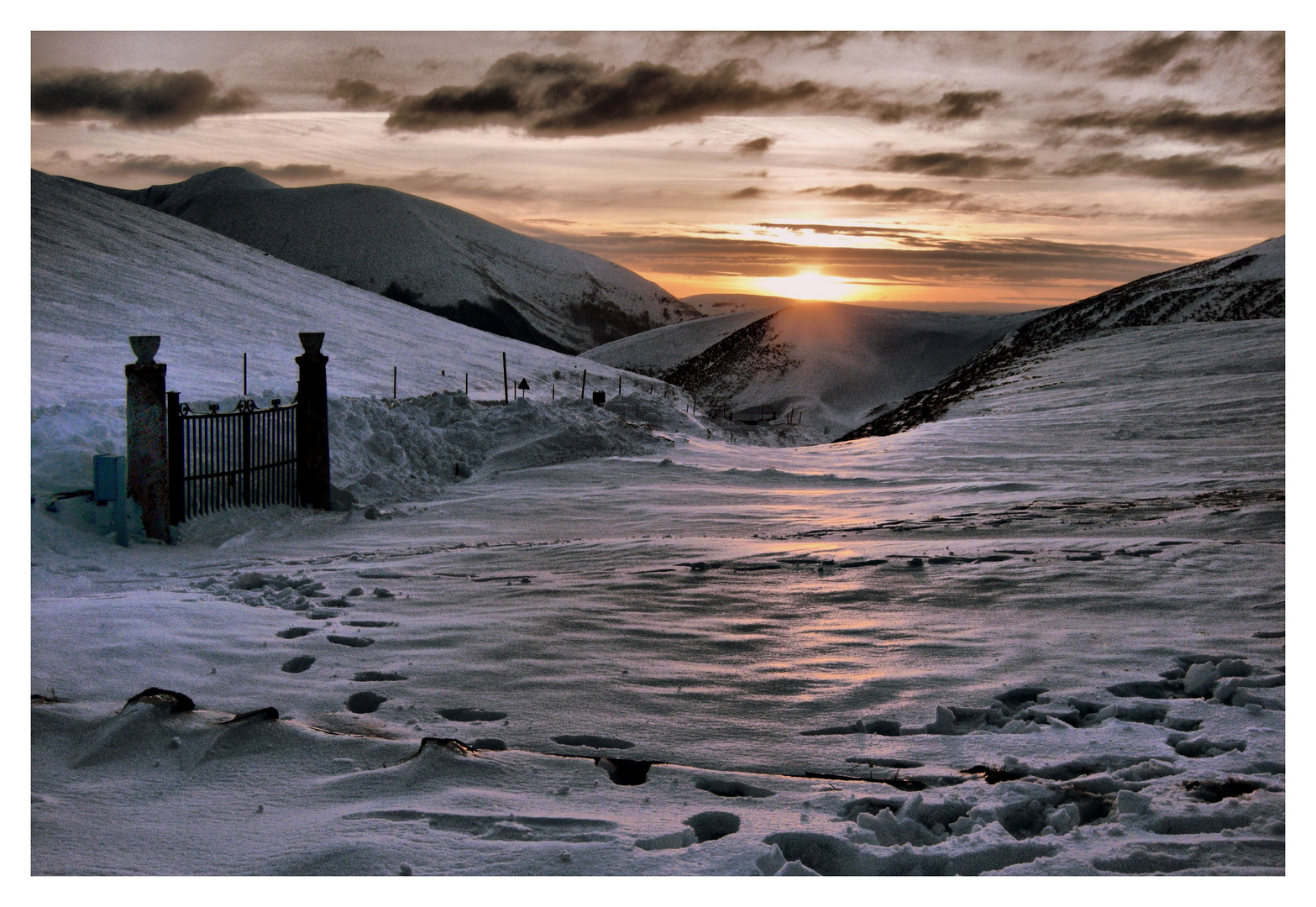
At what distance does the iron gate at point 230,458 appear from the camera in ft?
34.4

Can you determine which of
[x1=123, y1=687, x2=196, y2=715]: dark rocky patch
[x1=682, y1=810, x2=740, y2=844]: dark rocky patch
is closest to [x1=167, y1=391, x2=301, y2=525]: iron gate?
[x1=123, y1=687, x2=196, y2=715]: dark rocky patch

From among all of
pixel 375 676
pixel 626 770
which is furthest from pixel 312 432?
pixel 626 770

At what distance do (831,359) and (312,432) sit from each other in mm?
47204

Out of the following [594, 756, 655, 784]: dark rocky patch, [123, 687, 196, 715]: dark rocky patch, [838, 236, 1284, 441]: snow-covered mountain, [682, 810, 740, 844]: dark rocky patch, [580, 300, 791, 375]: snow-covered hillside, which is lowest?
[682, 810, 740, 844]: dark rocky patch

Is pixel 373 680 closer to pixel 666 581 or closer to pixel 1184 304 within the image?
pixel 666 581

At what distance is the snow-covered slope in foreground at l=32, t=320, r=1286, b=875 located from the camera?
4.07 m

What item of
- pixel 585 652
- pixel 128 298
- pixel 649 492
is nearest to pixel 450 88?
pixel 585 652

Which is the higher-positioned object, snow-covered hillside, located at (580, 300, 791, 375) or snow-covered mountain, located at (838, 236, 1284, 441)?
snow-covered hillside, located at (580, 300, 791, 375)

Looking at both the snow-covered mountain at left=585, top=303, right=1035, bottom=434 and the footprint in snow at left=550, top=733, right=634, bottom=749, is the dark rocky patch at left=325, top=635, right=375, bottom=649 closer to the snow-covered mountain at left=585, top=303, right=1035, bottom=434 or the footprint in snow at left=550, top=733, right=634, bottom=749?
the footprint in snow at left=550, top=733, right=634, bottom=749

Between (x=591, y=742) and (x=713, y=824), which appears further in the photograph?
(x=591, y=742)

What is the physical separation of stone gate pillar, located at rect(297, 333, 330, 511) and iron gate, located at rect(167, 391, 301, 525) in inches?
3.9

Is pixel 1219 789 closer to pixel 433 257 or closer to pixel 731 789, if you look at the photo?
pixel 731 789

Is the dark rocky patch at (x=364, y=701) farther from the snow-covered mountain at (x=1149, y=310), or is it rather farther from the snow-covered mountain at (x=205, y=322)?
the snow-covered mountain at (x=1149, y=310)

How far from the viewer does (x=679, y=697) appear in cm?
563
